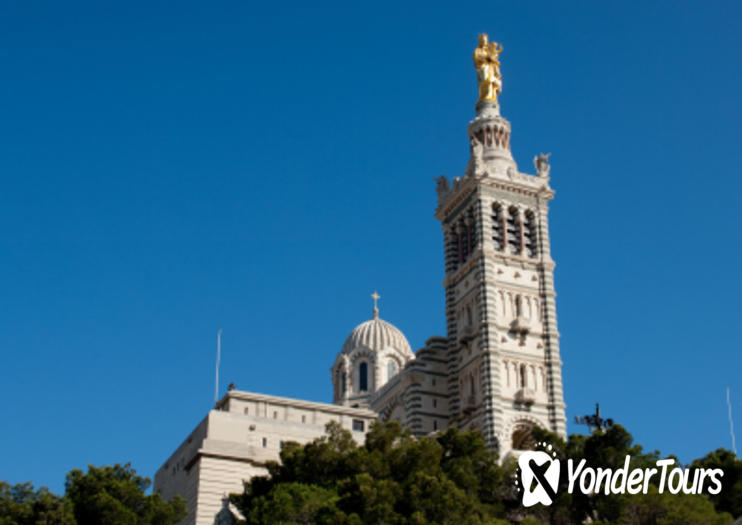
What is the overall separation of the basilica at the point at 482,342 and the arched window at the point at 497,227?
87mm

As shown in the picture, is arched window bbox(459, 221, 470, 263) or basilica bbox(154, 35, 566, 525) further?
arched window bbox(459, 221, 470, 263)

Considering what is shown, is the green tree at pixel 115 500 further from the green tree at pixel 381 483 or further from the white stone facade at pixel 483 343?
the white stone facade at pixel 483 343

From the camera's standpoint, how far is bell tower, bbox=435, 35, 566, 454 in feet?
238

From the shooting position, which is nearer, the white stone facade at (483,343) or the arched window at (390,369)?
the white stone facade at (483,343)

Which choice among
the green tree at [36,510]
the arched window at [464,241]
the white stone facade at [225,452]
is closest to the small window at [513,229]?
the arched window at [464,241]

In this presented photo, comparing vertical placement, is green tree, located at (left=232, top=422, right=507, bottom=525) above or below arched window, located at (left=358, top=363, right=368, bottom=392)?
below

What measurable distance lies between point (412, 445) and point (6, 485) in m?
19.0

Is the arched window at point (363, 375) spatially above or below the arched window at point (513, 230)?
below

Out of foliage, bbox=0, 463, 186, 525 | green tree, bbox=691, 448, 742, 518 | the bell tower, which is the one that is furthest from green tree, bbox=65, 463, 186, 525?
green tree, bbox=691, 448, 742, 518

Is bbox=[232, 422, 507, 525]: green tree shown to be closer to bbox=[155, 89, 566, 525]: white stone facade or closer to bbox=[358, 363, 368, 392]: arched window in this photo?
bbox=[155, 89, 566, 525]: white stone facade

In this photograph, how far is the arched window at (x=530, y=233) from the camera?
78750mm

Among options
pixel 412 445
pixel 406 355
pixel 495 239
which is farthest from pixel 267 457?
pixel 406 355

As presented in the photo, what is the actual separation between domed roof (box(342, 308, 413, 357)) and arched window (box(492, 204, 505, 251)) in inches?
862

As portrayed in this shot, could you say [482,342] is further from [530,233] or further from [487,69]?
[487,69]
